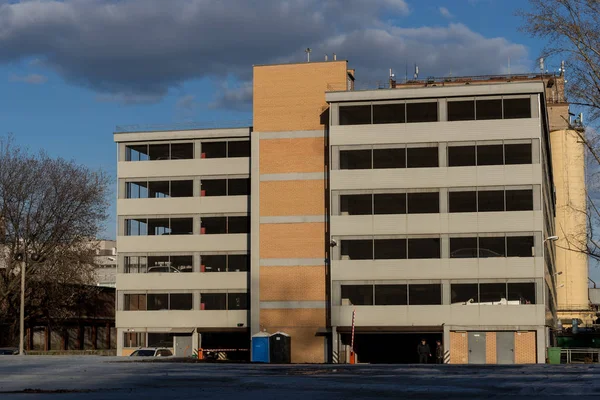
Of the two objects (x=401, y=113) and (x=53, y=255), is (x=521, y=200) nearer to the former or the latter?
(x=401, y=113)

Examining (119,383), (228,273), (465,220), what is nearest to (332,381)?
(119,383)

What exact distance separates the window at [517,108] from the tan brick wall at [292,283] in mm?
17593

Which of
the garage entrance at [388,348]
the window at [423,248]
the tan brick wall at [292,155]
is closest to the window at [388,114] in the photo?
the tan brick wall at [292,155]

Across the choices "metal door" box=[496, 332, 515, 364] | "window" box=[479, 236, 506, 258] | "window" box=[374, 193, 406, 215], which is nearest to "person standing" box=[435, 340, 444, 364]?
"metal door" box=[496, 332, 515, 364]

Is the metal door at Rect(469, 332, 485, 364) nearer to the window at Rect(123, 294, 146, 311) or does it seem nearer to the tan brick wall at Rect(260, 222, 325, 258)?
the tan brick wall at Rect(260, 222, 325, 258)

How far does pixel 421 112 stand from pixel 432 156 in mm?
3511

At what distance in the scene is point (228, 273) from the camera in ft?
241

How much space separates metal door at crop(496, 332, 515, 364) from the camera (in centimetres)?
6469

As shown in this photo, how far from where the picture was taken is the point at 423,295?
66500 mm

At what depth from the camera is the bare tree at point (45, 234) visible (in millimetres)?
75312

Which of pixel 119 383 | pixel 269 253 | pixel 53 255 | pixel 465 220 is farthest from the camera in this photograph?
A: pixel 53 255

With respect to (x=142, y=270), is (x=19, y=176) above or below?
above

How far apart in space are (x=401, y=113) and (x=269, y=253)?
564 inches

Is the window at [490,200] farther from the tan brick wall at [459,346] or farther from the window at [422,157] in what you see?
the tan brick wall at [459,346]
